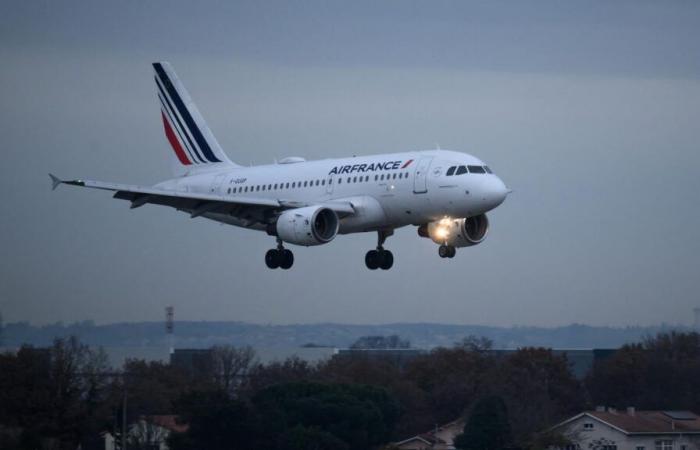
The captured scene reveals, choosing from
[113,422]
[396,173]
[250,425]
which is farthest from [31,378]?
[396,173]

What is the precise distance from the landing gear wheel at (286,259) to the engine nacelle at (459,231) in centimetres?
693

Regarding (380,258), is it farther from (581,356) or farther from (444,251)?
(581,356)

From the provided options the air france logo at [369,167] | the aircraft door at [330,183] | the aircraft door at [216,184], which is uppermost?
the aircraft door at [216,184]

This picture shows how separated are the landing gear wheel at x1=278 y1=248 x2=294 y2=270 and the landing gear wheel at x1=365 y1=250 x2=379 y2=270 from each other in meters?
3.65

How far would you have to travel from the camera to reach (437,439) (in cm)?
9594

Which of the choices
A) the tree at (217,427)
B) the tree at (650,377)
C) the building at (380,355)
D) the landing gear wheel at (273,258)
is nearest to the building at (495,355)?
the building at (380,355)

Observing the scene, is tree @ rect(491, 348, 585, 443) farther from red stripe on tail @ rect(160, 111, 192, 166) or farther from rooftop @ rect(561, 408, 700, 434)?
red stripe on tail @ rect(160, 111, 192, 166)

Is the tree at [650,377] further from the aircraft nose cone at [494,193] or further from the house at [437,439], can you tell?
the aircraft nose cone at [494,193]

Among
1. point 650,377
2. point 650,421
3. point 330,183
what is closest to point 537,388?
point 650,377

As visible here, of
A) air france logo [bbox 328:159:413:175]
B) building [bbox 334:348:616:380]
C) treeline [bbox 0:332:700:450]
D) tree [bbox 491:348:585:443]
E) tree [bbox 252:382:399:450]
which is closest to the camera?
air france logo [bbox 328:159:413:175]

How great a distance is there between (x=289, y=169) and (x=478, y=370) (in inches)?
1326

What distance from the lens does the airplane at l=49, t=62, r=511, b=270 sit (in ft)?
241

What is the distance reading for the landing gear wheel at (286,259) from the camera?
80.9 meters

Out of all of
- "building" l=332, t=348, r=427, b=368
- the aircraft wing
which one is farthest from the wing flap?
"building" l=332, t=348, r=427, b=368
